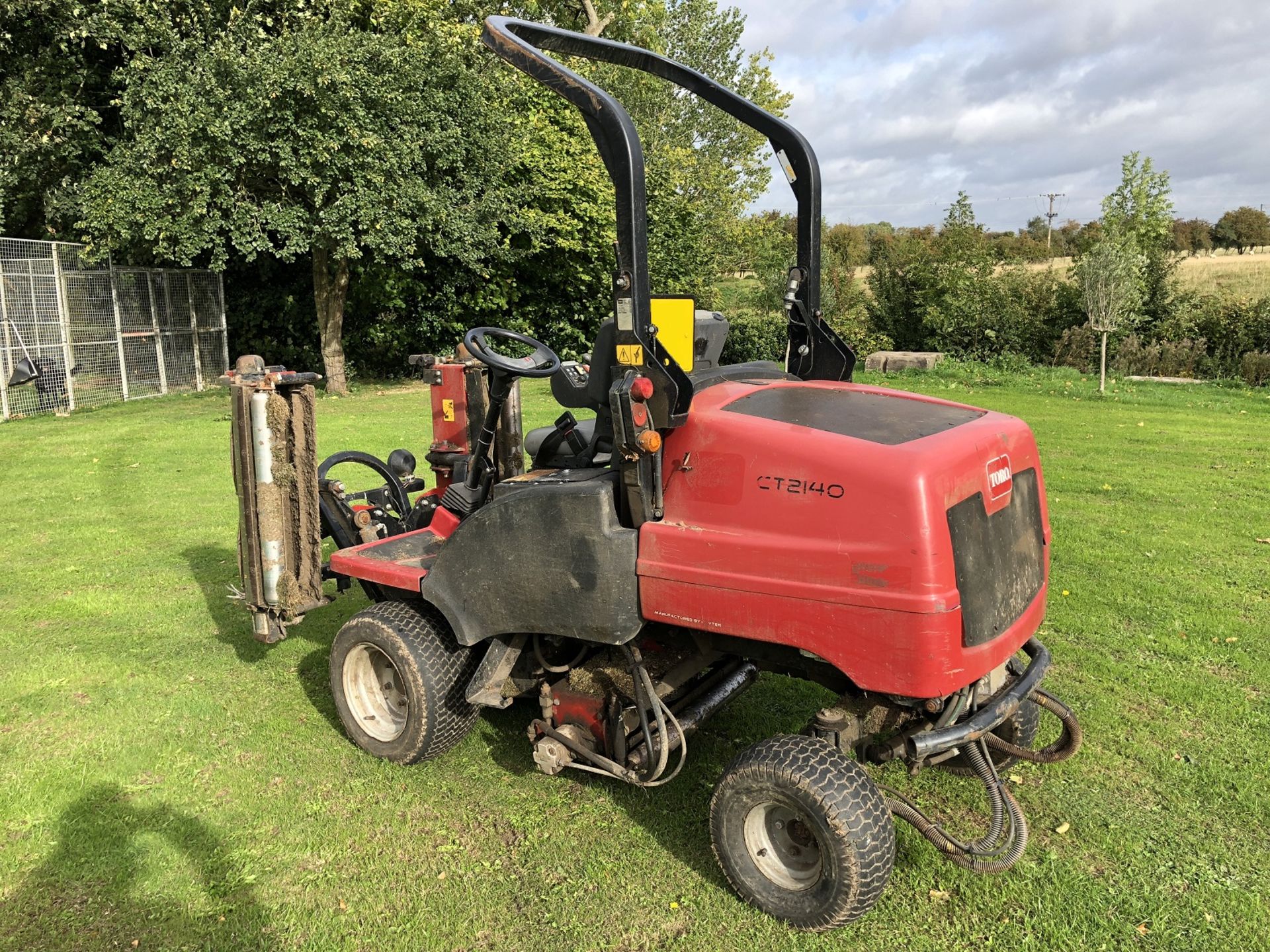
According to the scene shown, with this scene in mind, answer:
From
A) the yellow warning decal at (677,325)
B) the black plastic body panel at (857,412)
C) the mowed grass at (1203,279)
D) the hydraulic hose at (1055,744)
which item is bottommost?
the hydraulic hose at (1055,744)

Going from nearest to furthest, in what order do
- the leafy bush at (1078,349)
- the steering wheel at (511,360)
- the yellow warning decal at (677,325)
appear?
the yellow warning decal at (677,325), the steering wheel at (511,360), the leafy bush at (1078,349)

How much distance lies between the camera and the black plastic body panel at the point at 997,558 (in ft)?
8.08

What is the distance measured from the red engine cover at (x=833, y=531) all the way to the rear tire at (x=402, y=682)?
1103 mm

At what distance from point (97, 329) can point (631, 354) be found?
14.5 metres

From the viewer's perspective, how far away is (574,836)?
3.18m

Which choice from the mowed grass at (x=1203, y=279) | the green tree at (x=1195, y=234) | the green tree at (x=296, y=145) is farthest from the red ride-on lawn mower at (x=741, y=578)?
the green tree at (x=1195, y=234)

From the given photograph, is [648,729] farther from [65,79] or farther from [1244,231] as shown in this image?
[1244,231]

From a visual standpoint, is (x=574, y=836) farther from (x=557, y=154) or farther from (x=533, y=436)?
(x=557, y=154)

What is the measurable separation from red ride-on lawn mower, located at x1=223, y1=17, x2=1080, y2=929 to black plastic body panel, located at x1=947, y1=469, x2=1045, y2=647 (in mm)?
10

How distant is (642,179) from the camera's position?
8.81ft

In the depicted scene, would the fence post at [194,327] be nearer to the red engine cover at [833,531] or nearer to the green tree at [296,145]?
the green tree at [296,145]

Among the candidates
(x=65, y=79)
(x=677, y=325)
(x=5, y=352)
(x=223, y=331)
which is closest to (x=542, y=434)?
(x=677, y=325)

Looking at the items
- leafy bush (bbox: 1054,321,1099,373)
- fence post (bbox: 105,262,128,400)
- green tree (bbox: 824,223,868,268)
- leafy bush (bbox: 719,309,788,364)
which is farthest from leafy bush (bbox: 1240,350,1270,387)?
fence post (bbox: 105,262,128,400)

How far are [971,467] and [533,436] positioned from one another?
1.71 m
